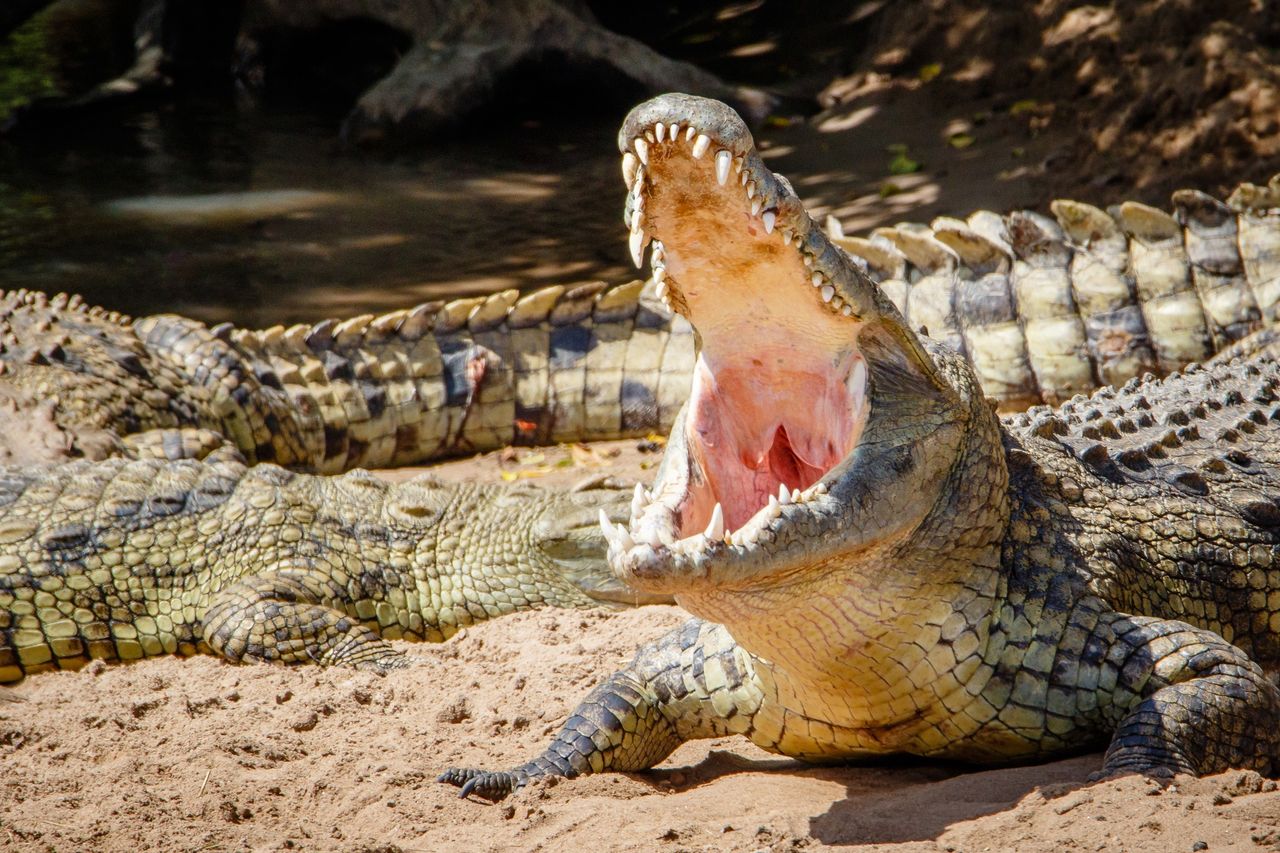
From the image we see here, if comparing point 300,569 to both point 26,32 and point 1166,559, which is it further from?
point 26,32

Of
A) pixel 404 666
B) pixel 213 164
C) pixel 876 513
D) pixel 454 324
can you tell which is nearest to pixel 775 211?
pixel 876 513

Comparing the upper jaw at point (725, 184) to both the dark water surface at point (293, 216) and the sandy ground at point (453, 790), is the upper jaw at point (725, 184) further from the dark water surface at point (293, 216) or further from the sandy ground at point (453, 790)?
the dark water surface at point (293, 216)

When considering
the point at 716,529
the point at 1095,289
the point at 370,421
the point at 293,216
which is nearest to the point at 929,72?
the point at 293,216

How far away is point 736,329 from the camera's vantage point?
9.74 feet

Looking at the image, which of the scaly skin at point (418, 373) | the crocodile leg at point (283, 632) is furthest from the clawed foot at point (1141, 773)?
the scaly skin at point (418, 373)

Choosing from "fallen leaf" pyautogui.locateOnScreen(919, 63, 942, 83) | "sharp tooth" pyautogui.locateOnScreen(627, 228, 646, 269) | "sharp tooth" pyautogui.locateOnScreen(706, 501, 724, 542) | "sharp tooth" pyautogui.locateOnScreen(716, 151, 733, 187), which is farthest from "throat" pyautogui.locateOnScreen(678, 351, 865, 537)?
"fallen leaf" pyautogui.locateOnScreen(919, 63, 942, 83)

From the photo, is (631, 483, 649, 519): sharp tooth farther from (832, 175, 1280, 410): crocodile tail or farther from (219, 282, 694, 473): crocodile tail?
(219, 282, 694, 473): crocodile tail

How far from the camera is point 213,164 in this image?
12.3 m

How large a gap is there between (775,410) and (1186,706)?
41.6 inches

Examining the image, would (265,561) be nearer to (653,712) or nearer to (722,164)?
(653,712)

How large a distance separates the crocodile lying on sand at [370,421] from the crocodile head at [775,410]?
6.71 feet

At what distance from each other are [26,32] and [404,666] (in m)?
18.8

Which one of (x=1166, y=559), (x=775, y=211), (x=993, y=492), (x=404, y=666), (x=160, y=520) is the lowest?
(x=404, y=666)

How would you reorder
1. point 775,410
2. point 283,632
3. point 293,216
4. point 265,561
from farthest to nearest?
point 293,216 < point 265,561 < point 283,632 < point 775,410
